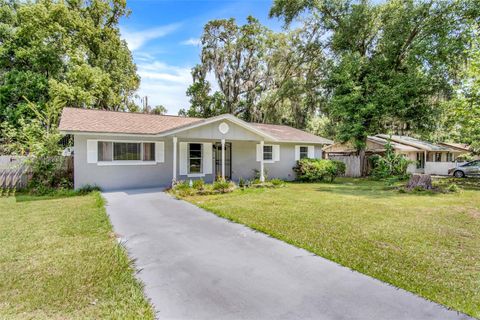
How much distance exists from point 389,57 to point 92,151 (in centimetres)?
1897

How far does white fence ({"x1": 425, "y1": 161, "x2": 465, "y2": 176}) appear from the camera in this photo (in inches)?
880

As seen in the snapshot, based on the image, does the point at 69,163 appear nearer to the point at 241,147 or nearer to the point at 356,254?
the point at 241,147

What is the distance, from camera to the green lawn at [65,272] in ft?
9.74

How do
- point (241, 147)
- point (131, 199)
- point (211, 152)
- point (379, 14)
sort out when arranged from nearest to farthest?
point (131, 199)
point (211, 152)
point (241, 147)
point (379, 14)

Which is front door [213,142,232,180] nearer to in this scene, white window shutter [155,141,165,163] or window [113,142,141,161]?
white window shutter [155,141,165,163]

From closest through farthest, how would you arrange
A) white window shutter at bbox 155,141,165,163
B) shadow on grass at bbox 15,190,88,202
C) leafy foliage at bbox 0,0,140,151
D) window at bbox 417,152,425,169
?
shadow on grass at bbox 15,190,88,202
white window shutter at bbox 155,141,165,163
leafy foliage at bbox 0,0,140,151
window at bbox 417,152,425,169

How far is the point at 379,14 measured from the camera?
18.1 m

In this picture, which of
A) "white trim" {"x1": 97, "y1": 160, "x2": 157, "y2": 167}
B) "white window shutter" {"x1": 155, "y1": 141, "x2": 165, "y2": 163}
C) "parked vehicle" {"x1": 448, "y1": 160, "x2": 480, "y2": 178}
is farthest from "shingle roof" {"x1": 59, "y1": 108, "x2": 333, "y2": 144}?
"parked vehicle" {"x1": 448, "y1": 160, "x2": 480, "y2": 178}

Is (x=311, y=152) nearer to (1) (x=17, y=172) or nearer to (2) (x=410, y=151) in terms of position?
(2) (x=410, y=151)

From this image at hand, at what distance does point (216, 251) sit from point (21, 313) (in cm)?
272

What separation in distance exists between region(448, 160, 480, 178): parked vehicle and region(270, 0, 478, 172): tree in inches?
178

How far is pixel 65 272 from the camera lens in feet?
12.6

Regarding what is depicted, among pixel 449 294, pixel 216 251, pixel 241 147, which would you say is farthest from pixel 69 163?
pixel 449 294

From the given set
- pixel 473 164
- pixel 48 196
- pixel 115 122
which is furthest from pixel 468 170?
pixel 48 196
